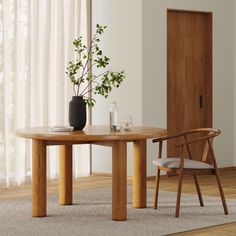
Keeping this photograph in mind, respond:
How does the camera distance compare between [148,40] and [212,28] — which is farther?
[212,28]

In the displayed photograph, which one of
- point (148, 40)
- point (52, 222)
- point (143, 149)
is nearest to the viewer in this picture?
point (52, 222)

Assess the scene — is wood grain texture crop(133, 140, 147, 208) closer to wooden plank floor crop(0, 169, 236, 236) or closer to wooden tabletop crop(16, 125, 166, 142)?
wooden tabletop crop(16, 125, 166, 142)

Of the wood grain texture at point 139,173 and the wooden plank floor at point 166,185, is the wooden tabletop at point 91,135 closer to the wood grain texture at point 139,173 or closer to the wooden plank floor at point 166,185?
the wood grain texture at point 139,173

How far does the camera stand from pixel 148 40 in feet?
28.9

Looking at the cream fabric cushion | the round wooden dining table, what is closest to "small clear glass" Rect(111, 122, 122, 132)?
the round wooden dining table

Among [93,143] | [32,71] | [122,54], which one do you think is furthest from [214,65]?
[93,143]

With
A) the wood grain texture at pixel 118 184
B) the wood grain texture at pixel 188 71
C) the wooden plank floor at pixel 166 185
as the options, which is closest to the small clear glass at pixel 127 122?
the wood grain texture at pixel 118 184

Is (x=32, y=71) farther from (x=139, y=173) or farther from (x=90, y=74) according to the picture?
(x=139, y=173)

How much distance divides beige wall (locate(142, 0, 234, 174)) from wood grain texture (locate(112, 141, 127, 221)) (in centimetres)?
263

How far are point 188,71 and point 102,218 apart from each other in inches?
141

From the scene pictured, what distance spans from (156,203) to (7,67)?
8.28ft

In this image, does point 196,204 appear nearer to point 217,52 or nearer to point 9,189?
point 9,189

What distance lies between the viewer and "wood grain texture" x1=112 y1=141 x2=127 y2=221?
6.12 metres

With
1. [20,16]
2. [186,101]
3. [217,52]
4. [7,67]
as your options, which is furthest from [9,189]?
[217,52]
